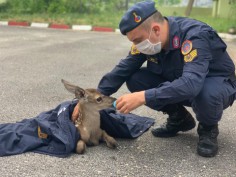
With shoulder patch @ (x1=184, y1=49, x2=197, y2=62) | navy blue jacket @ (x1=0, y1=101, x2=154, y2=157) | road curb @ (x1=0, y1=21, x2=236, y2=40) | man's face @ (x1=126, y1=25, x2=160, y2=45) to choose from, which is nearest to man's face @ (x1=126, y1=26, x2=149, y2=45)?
man's face @ (x1=126, y1=25, x2=160, y2=45)

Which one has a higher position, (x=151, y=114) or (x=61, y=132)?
(x=61, y=132)

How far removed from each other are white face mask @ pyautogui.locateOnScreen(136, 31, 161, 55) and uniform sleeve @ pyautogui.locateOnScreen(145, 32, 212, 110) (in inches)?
10.5

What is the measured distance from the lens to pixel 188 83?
301cm

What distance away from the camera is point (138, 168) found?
123 inches

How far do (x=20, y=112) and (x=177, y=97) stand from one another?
199 centimetres

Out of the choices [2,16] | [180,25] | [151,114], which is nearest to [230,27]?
[2,16]

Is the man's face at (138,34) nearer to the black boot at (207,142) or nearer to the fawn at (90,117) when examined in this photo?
the fawn at (90,117)

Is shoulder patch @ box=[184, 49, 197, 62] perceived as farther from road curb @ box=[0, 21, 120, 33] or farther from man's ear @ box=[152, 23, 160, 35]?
road curb @ box=[0, 21, 120, 33]

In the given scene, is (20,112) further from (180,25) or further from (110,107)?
(180,25)

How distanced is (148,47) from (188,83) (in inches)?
18.4

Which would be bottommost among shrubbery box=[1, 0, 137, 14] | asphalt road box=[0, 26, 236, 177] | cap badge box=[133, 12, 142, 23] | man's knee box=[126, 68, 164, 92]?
shrubbery box=[1, 0, 137, 14]

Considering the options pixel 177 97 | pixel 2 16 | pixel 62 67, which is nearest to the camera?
pixel 177 97

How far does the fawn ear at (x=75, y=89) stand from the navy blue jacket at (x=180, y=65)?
407 mm

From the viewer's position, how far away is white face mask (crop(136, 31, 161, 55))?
3256mm
